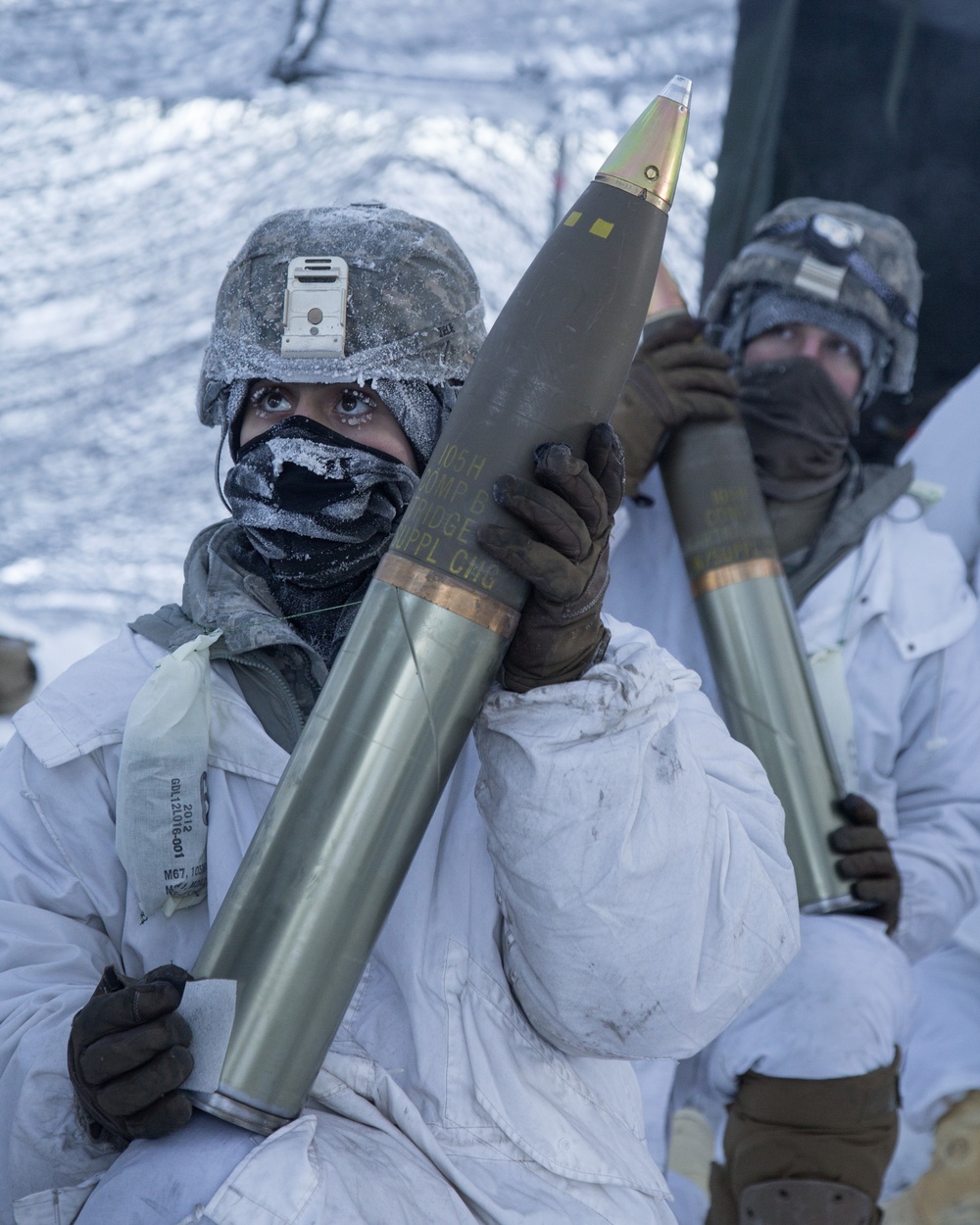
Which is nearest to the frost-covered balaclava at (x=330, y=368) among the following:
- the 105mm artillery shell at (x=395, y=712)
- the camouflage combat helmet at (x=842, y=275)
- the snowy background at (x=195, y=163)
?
the 105mm artillery shell at (x=395, y=712)

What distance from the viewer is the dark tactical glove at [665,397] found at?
325cm

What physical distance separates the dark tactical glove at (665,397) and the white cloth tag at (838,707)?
703 mm

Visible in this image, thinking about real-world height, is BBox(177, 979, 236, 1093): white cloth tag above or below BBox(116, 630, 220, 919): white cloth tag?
below

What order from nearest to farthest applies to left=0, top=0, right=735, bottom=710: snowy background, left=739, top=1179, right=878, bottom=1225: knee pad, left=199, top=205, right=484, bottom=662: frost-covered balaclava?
1. left=199, top=205, right=484, bottom=662: frost-covered balaclava
2. left=739, top=1179, right=878, bottom=1225: knee pad
3. left=0, top=0, right=735, bottom=710: snowy background

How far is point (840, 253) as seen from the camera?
3678 millimetres

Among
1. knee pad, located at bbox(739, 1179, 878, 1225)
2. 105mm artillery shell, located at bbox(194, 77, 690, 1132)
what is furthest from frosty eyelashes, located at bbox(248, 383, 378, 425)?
knee pad, located at bbox(739, 1179, 878, 1225)

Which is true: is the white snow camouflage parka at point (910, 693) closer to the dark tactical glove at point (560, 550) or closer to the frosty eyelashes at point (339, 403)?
the frosty eyelashes at point (339, 403)

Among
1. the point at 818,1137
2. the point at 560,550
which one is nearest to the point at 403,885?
the point at 560,550

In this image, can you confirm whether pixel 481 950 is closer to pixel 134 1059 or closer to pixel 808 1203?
pixel 134 1059

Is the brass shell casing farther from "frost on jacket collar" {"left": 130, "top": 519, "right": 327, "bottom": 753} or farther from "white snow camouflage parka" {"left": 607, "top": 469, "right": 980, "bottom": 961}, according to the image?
"white snow camouflage parka" {"left": 607, "top": 469, "right": 980, "bottom": 961}

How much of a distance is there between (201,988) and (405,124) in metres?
3.76

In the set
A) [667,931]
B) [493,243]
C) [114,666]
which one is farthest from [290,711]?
[493,243]

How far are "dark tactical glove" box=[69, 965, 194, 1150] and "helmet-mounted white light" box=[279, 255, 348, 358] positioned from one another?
3.66 ft

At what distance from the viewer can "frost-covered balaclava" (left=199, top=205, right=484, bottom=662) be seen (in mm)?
2182
